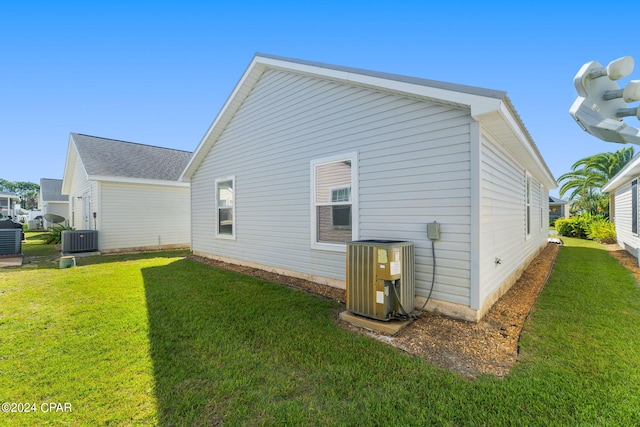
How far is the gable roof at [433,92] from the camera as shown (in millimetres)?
3430

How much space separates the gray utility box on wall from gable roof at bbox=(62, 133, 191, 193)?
424 inches

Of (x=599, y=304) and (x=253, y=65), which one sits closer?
(x=599, y=304)

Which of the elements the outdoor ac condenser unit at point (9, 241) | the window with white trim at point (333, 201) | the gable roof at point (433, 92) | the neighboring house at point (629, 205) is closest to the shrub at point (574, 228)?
the neighboring house at point (629, 205)

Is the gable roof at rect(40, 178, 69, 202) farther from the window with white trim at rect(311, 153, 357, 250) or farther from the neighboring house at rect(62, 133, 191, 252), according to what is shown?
the window with white trim at rect(311, 153, 357, 250)

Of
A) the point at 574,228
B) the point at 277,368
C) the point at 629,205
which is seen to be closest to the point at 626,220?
the point at 629,205

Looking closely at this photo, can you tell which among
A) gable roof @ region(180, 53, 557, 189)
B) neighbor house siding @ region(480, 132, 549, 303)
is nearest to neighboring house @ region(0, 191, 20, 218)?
gable roof @ region(180, 53, 557, 189)

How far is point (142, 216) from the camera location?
450 inches

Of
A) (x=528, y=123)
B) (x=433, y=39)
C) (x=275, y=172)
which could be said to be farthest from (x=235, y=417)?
(x=433, y=39)

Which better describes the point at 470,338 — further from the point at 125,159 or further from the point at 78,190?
the point at 78,190

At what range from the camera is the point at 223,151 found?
26.9 ft

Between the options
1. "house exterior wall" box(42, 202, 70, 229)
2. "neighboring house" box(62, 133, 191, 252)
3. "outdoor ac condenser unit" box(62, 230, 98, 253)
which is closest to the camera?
"outdoor ac condenser unit" box(62, 230, 98, 253)

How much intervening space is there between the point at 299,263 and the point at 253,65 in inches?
193

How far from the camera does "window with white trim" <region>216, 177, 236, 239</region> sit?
7.84 metres

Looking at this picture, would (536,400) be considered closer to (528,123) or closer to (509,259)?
(509,259)
